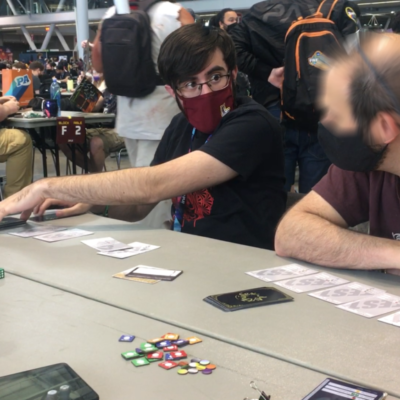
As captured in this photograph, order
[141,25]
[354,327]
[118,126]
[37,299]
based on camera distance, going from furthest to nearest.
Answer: [118,126] < [141,25] < [37,299] < [354,327]

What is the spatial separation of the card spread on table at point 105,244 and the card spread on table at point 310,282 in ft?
1.61

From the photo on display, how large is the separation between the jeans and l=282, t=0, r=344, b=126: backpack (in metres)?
0.10

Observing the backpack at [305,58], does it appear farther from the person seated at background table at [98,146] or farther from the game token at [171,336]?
the person seated at background table at [98,146]

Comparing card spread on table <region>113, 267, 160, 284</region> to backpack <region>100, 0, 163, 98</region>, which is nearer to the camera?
card spread on table <region>113, 267, 160, 284</region>

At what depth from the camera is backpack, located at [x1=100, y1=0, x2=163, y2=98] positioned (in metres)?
2.71

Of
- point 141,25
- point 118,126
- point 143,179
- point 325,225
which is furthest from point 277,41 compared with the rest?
point 325,225

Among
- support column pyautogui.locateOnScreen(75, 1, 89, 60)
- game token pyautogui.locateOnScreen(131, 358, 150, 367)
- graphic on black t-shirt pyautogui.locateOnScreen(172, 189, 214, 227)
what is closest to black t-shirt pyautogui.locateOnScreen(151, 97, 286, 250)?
graphic on black t-shirt pyautogui.locateOnScreen(172, 189, 214, 227)

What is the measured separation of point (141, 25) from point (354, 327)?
6.80 feet

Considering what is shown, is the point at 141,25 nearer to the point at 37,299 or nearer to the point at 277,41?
the point at 277,41

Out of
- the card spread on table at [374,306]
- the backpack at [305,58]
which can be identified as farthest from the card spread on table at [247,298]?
the backpack at [305,58]

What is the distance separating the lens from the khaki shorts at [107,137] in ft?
17.9

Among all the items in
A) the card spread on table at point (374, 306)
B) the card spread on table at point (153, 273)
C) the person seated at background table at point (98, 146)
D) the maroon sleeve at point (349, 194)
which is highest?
the maroon sleeve at point (349, 194)

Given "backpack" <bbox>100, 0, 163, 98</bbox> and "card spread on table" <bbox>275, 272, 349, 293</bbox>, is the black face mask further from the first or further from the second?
"backpack" <bbox>100, 0, 163, 98</bbox>

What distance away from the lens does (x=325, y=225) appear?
1476 mm
